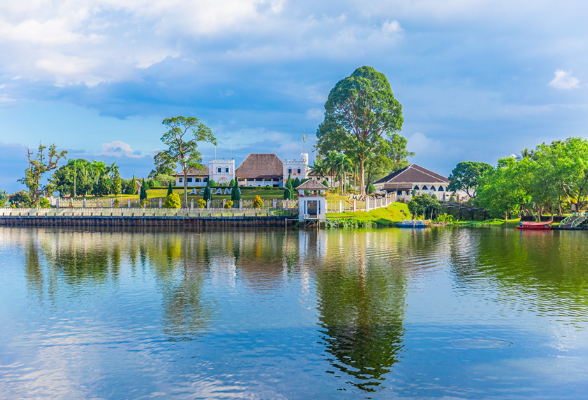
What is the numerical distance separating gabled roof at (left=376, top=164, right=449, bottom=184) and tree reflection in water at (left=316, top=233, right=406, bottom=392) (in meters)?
80.6

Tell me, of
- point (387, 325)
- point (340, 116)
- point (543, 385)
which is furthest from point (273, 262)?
point (340, 116)

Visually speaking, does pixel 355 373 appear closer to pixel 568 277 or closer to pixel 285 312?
pixel 285 312

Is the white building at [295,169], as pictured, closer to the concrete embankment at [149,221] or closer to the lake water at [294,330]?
the concrete embankment at [149,221]

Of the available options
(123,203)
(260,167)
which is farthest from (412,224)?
(123,203)

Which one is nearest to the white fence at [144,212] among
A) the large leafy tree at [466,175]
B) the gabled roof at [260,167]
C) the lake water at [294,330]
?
the gabled roof at [260,167]

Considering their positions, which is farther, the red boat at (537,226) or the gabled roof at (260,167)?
the gabled roof at (260,167)

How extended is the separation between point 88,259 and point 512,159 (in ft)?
237

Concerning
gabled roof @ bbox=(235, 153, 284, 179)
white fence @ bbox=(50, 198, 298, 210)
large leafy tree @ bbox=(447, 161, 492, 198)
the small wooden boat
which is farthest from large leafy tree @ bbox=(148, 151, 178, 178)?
large leafy tree @ bbox=(447, 161, 492, 198)

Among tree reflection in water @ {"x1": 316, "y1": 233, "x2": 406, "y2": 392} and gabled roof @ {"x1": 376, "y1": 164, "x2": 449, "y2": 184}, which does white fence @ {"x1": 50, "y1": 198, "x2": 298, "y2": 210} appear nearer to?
gabled roof @ {"x1": 376, "y1": 164, "x2": 449, "y2": 184}

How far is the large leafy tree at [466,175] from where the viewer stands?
359ft

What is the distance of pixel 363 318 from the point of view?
1744 cm

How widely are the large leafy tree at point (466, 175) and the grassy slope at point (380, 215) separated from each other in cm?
3377

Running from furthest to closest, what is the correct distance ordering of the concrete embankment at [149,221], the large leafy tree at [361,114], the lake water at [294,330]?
1. the large leafy tree at [361,114]
2. the concrete embankment at [149,221]
3. the lake water at [294,330]

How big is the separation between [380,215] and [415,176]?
118 feet
